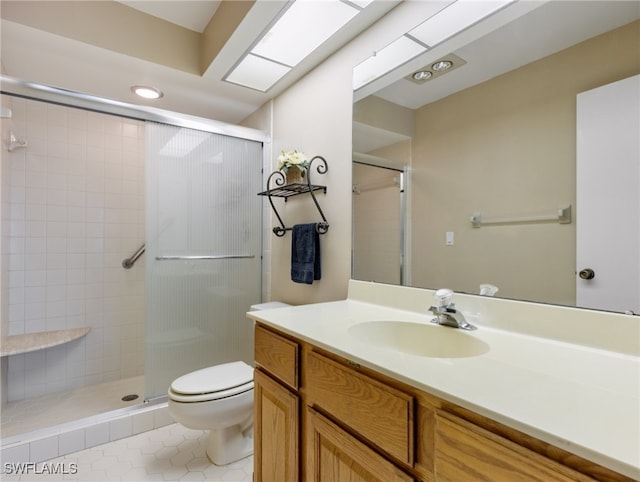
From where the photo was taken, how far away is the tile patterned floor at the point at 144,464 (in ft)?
5.01

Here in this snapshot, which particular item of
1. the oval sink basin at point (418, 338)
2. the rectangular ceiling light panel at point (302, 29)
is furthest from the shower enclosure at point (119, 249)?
the oval sink basin at point (418, 338)

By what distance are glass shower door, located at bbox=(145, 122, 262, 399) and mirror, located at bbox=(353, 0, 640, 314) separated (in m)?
1.28

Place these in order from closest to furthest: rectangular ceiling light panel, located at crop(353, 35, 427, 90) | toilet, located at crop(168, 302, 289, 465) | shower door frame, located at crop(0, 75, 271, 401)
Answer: rectangular ceiling light panel, located at crop(353, 35, 427, 90)
toilet, located at crop(168, 302, 289, 465)
shower door frame, located at crop(0, 75, 271, 401)

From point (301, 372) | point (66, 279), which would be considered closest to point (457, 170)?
point (301, 372)

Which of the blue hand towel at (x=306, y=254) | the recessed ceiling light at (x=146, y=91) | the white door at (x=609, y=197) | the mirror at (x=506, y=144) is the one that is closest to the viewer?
the white door at (x=609, y=197)

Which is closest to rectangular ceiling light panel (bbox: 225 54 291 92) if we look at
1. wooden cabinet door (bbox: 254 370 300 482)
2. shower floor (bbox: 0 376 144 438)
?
wooden cabinet door (bbox: 254 370 300 482)

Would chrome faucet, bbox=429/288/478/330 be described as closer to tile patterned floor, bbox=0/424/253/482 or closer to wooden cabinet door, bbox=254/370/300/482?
wooden cabinet door, bbox=254/370/300/482

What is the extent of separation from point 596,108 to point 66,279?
3.19 metres

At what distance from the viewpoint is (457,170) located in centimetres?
124

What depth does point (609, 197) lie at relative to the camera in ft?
2.81

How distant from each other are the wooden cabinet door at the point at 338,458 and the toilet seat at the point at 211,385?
73 centimetres

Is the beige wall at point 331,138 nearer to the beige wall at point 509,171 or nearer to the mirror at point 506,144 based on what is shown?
the mirror at point 506,144

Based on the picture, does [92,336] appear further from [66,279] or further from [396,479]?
[396,479]

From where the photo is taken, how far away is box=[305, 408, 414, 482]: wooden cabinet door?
2.39 feet
